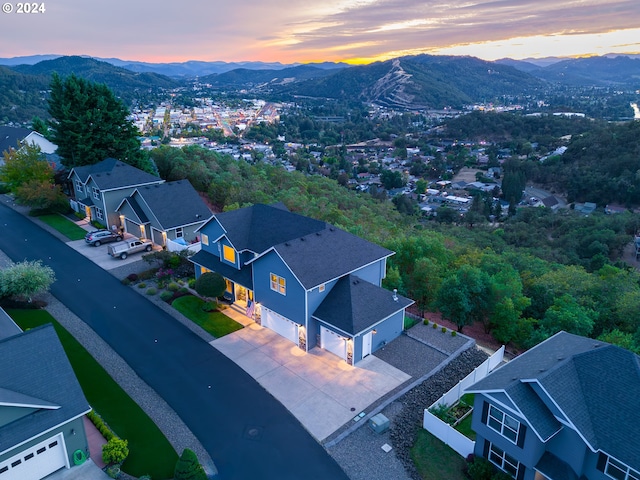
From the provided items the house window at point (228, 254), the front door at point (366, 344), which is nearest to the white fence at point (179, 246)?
the house window at point (228, 254)

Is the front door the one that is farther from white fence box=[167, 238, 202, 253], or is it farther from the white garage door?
white fence box=[167, 238, 202, 253]

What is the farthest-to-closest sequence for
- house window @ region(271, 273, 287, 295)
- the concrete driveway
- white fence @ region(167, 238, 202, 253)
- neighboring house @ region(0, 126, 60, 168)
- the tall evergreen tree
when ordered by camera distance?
neighboring house @ region(0, 126, 60, 168)
the tall evergreen tree
white fence @ region(167, 238, 202, 253)
house window @ region(271, 273, 287, 295)
the concrete driveway

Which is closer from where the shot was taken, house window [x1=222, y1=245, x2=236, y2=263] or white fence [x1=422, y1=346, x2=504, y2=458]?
white fence [x1=422, y1=346, x2=504, y2=458]

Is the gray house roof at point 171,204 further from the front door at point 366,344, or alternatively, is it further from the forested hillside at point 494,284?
the front door at point 366,344

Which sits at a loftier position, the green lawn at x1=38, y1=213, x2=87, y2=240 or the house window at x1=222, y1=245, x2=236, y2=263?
the house window at x1=222, y1=245, x2=236, y2=263

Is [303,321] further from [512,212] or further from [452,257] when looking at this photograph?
[512,212]

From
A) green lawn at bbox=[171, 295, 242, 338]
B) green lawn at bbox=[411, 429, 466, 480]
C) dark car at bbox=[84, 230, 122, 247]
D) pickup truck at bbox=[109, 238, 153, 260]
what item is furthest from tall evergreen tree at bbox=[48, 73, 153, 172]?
green lawn at bbox=[411, 429, 466, 480]

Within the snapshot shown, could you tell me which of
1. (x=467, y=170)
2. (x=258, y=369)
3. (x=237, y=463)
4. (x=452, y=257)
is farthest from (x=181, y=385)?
(x=467, y=170)
